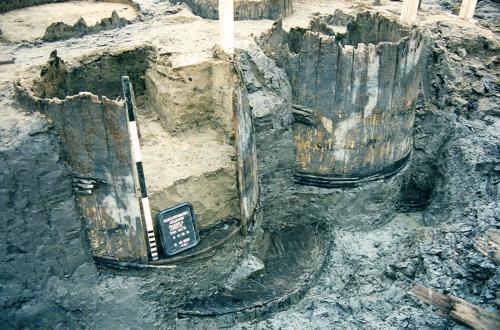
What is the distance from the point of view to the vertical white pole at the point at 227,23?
473 centimetres

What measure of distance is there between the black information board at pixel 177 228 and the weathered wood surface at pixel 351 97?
1.78 meters

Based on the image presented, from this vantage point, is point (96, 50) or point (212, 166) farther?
point (96, 50)

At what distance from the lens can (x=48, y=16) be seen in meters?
6.68

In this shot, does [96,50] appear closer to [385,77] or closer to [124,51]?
[124,51]

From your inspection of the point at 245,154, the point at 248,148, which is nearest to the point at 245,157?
the point at 245,154

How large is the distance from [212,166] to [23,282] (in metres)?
1.95

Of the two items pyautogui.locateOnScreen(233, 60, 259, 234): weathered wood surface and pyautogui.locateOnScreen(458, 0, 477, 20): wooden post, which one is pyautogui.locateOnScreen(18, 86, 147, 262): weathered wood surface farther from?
pyautogui.locateOnScreen(458, 0, 477, 20): wooden post

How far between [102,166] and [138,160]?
0.30 metres

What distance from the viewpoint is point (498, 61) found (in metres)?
6.02

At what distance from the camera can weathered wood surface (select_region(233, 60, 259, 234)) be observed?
4484 mm

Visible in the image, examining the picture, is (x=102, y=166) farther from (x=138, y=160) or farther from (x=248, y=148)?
(x=248, y=148)

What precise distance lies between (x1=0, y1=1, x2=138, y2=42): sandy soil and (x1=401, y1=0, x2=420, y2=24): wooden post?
3.69 meters

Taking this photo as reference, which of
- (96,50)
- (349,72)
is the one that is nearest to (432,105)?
(349,72)

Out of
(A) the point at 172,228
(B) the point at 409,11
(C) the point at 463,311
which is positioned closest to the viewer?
(C) the point at 463,311
